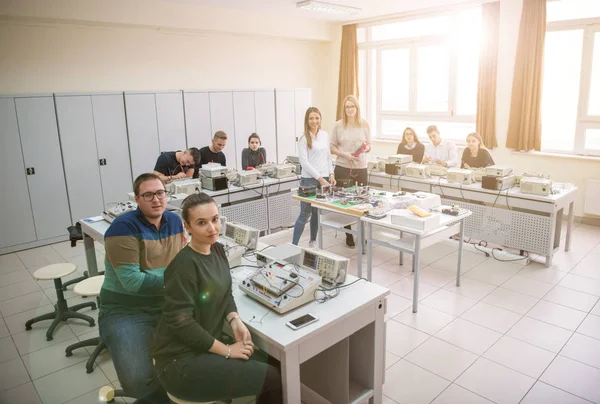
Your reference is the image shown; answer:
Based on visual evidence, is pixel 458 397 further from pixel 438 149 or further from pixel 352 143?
pixel 438 149

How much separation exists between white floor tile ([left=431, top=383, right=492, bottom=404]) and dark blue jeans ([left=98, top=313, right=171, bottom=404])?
1598 millimetres

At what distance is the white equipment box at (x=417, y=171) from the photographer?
5.36 metres

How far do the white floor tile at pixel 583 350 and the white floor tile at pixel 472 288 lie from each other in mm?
851

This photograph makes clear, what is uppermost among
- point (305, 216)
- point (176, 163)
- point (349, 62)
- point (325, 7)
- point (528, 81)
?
point (325, 7)

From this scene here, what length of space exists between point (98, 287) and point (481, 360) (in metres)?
2.74

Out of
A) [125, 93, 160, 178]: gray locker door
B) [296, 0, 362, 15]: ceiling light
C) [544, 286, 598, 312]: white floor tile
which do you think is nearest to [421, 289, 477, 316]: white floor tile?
[544, 286, 598, 312]: white floor tile

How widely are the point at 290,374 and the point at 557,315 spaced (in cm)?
265

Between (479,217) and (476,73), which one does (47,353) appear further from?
(476,73)

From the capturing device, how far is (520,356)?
3.11 metres

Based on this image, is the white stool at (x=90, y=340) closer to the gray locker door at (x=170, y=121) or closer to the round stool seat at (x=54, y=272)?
the round stool seat at (x=54, y=272)

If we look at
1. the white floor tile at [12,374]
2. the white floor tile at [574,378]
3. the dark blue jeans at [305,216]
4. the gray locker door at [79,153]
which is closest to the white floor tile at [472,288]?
the white floor tile at [574,378]

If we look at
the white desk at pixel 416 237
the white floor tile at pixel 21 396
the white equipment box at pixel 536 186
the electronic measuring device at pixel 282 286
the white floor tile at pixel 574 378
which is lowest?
the white floor tile at pixel 21 396

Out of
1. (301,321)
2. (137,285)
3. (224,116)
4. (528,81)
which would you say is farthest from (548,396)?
(224,116)

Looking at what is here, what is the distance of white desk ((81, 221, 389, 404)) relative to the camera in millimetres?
2123
